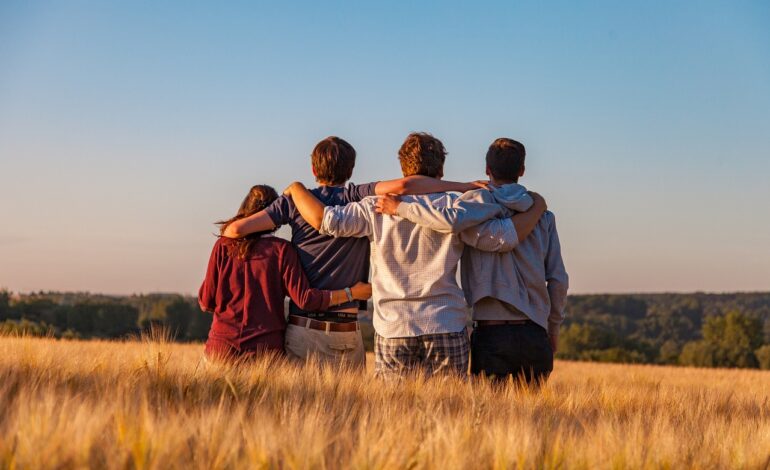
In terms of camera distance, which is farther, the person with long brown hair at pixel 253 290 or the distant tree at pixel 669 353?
the distant tree at pixel 669 353

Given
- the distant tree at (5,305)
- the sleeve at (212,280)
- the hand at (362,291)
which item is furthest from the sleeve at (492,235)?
the distant tree at (5,305)

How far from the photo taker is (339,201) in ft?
21.0

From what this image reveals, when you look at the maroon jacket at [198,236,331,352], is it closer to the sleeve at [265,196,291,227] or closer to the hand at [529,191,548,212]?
the sleeve at [265,196,291,227]

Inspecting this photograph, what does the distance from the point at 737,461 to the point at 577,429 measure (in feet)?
2.82

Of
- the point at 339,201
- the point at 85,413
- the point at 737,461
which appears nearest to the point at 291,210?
the point at 339,201

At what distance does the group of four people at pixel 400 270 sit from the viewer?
600 centimetres

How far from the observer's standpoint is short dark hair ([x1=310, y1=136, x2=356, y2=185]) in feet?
20.8

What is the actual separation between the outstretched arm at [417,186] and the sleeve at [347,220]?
0.21 meters

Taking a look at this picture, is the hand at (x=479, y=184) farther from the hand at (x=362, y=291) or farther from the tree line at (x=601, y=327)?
the tree line at (x=601, y=327)

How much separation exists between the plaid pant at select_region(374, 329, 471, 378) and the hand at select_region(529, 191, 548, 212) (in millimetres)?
1128

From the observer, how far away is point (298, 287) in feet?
20.5

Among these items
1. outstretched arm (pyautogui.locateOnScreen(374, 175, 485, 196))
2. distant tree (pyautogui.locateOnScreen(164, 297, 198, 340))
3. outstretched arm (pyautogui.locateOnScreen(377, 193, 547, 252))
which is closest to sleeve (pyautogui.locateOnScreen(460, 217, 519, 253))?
outstretched arm (pyautogui.locateOnScreen(377, 193, 547, 252))

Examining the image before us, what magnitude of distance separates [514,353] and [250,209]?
7.66 feet

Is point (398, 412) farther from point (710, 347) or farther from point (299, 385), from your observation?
point (710, 347)
